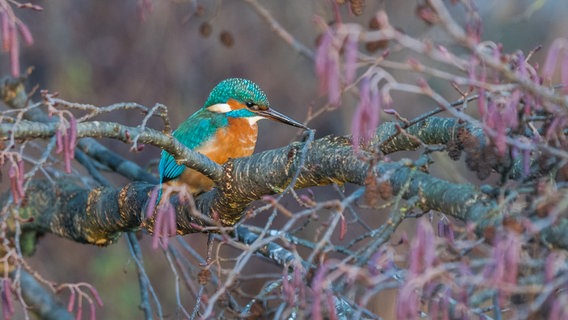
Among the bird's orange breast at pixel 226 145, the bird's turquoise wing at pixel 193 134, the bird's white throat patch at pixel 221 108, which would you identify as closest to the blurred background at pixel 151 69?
the bird's white throat patch at pixel 221 108

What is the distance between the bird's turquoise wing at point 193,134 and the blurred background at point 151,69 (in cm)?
321

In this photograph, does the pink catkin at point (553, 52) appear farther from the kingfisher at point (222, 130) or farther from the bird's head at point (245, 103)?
the bird's head at point (245, 103)

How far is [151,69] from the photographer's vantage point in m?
7.08

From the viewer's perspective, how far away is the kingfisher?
3430mm

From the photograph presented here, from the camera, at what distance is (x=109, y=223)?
3.22 metres

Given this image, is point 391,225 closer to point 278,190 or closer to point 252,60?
point 278,190

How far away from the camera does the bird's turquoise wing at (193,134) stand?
3396 millimetres

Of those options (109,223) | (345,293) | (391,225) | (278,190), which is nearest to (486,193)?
(391,225)

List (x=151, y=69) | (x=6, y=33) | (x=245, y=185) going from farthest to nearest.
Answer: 1. (x=151, y=69)
2. (x=245, y=185)
3. (x=6, y=33)

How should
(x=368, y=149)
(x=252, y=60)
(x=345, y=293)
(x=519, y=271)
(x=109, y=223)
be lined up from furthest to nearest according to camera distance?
(x=252, y=60) → (x=109, y=223) → (x=368, y=149) → (x=345, y=293) → (x=519, y=271)

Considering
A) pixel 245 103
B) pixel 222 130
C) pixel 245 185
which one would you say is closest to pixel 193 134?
pixel 222 130

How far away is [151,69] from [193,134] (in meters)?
3.63

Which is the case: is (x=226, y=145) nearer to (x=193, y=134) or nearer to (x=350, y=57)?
(x=193, y=134)

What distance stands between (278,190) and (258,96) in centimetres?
123
